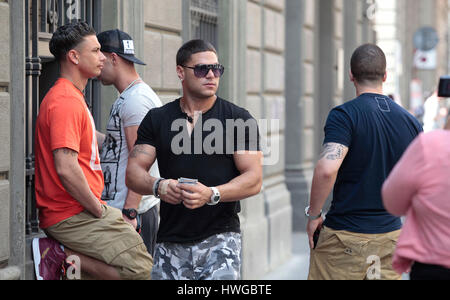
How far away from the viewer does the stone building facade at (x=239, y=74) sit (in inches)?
197

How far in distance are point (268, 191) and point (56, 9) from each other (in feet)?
15.5

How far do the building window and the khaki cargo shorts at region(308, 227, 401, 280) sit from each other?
366 cm

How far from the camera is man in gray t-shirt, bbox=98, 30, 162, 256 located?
5152mm

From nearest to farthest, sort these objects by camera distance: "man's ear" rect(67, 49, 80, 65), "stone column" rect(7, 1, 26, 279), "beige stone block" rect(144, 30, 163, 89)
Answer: "man's ear" rect(67, 49, 80, 65) < "stone column" rect(7, 1, 26, 279) < "beige stone block" rect(144, 30, 163, 89)

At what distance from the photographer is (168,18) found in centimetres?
731

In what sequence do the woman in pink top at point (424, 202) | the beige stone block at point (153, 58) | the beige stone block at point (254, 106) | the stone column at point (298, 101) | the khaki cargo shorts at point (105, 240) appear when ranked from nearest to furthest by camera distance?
the woman in pink top at point (424, 202)
the khaki cargo shorts at point (105, 240)
the beige stone block at point (153, 58)
the beige stone block at point (254, 106)
the stone column at point (298, 101)

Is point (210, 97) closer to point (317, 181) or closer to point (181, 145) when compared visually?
point (181, 145)

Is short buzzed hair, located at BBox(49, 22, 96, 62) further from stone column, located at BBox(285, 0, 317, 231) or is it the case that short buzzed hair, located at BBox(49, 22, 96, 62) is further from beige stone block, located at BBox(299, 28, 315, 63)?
beige stone block, located at BBox(299, 28, 315, 63)

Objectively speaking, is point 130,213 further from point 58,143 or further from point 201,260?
point 58,143

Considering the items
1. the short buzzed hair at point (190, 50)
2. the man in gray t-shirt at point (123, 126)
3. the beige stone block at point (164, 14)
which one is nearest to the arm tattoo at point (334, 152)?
the short buzzed hair at point (190, 50)

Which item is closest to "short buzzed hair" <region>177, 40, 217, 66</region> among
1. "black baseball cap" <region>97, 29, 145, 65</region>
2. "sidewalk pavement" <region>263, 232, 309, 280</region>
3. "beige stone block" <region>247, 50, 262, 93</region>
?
"black baseball cap" <region>97, 29, 145, 65</region>

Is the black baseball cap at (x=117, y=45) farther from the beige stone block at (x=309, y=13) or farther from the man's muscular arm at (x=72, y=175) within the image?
the beige stone block at (x=309, y=13)

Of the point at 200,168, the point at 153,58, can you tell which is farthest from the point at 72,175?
the point at 153,58

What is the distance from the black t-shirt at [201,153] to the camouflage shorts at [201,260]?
0.04 m
